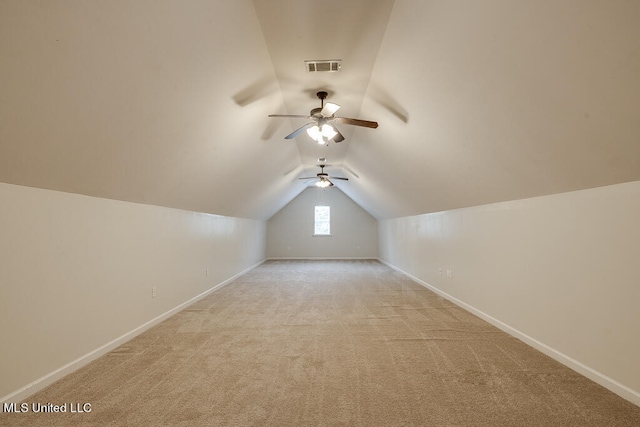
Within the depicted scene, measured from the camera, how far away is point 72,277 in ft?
7.97

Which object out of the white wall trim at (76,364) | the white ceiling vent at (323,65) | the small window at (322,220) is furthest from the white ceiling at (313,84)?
the small window at (322,220)

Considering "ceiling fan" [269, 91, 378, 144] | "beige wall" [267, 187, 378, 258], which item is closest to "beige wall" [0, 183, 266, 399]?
"ceiling fan" [269, 91, 378, 144]

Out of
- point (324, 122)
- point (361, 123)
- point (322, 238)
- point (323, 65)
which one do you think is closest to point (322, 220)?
point (322, 238)

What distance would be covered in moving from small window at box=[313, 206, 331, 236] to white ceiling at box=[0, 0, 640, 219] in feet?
24.8

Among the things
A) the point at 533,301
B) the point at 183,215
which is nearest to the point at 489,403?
the point at 533,301

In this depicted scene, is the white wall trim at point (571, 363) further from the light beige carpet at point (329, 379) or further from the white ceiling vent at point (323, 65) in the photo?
the white ceiling vent at point (323, 65)

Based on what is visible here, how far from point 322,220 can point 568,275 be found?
9.05m

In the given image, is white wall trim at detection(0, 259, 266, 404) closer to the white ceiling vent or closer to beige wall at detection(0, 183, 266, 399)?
beige wall at detection(0, 183, 266, 399)

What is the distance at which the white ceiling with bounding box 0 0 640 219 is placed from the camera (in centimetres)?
153

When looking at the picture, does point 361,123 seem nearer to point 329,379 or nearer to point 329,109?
point 329,109

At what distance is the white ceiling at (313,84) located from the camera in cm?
153

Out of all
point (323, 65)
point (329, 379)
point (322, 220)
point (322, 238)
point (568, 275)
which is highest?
point (323, 65)

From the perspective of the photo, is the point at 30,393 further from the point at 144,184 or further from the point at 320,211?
the point at 320,211

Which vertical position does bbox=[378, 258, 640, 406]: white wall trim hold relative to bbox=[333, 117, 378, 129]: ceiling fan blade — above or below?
below
